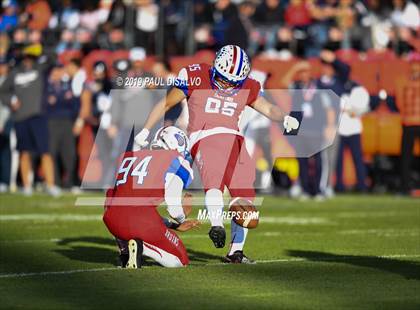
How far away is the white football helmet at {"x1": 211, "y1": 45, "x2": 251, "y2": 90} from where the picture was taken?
9273mm

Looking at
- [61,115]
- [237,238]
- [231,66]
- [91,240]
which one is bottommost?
[61,115]

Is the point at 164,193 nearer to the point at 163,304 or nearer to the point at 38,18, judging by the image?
the point at 163,304

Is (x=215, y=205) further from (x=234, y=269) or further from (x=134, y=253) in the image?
(x=134, y=253)

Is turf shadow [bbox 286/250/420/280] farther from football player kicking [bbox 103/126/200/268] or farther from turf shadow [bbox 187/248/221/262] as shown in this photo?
football player kicking [bbox 103/126/200/268]

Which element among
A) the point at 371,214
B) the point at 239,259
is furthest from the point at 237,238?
the point at 371,214

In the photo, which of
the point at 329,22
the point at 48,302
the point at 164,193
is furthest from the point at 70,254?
the point at 329,22

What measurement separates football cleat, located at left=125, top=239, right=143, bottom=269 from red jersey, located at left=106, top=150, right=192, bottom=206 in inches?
11.2

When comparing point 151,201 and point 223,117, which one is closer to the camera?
point 151,201

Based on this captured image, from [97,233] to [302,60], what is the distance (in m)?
8.15

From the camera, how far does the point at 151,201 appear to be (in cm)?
870

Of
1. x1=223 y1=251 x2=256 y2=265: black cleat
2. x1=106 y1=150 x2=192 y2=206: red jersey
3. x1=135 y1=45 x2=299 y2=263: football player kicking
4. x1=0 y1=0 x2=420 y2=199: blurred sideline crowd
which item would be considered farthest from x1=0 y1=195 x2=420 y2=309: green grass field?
x1=0 y1=0 x2=420 y2=199: blurred sideline crowd

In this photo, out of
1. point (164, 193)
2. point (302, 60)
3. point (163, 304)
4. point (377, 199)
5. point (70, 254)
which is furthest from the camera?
point (302, 60)

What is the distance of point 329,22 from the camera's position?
20891mm

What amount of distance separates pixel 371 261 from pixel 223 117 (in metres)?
1.63
